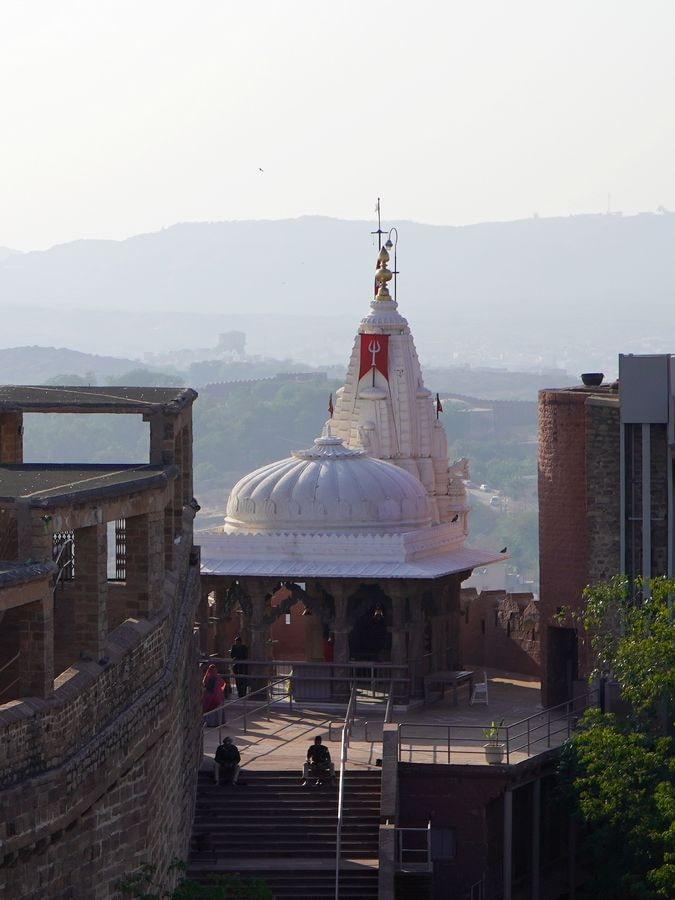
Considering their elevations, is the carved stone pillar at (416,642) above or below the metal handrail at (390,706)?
above

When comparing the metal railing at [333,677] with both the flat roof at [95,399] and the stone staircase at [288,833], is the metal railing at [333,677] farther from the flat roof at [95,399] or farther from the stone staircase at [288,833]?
the flat roof at [95,399]

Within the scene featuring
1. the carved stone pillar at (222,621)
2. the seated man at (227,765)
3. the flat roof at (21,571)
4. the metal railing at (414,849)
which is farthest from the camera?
the carved stone pillar at (222,621)

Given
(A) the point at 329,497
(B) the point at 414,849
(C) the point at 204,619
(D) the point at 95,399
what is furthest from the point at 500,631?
(D) the point at 95,399

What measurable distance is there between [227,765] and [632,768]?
5.27 meters

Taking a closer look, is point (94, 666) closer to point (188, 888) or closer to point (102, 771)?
point (102, 771)

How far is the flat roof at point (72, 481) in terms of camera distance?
24141 millimetres

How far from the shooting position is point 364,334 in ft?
144

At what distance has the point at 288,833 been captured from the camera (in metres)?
30.8

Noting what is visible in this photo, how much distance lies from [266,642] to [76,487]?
1417 cm

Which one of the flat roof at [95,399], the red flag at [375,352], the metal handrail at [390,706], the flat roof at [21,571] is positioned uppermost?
the red flag at [375,352]

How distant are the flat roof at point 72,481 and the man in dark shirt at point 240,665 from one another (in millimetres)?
9905

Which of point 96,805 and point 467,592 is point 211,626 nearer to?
point 467,592

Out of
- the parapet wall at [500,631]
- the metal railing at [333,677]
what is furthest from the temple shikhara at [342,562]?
the parapet wall at [500,631]

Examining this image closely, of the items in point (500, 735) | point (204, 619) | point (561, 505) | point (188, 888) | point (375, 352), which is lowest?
point (188, 888)
